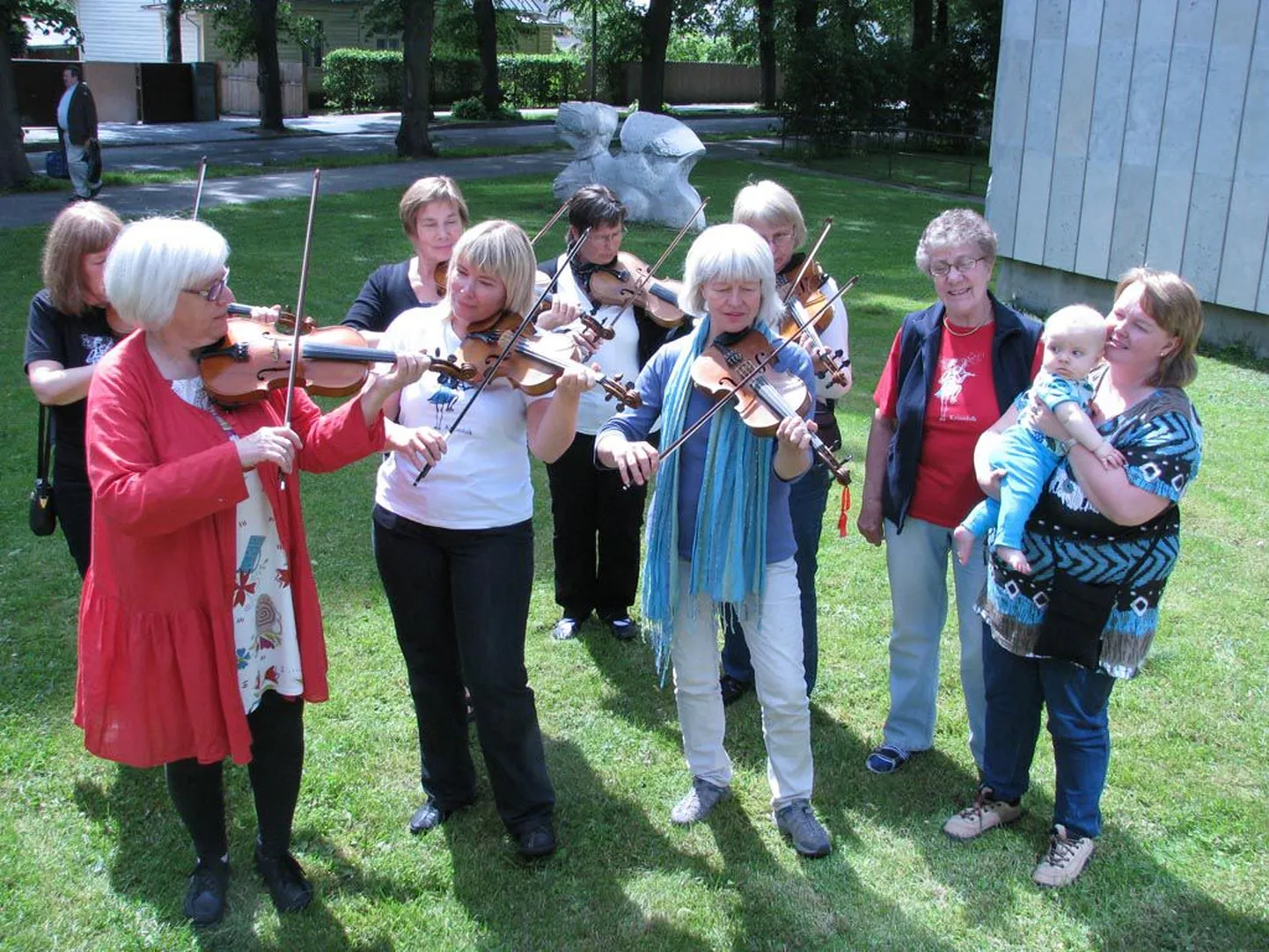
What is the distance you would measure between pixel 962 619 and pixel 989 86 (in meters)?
27.0

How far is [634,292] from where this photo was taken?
4.31 meters

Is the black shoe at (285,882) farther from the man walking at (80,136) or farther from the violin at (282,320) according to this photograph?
the man walking at (80,136)

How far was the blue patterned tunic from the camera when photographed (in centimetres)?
282

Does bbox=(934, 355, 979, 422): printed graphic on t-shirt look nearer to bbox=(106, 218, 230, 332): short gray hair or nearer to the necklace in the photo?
the necklace

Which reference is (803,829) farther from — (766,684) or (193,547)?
(193,547)

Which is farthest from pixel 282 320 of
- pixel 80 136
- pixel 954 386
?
pixel 80 136

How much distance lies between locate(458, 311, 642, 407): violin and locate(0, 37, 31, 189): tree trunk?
1380 centimetres

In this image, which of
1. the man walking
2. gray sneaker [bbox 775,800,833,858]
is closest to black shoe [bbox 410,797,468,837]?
gray sneaker [bbox 775,800,833,858]

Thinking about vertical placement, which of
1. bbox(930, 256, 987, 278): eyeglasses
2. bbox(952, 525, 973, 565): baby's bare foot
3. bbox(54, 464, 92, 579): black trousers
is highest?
bbox(930, 256, 987, 278): eyeglasses

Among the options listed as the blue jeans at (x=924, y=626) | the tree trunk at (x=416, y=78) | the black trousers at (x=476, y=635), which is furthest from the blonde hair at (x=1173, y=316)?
the tree trunk at (x=416, y=78)

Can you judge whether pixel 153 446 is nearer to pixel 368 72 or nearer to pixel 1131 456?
pixel 1131 456

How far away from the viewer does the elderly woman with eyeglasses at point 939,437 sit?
3305 millimetres

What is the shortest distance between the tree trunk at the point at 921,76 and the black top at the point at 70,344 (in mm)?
24045

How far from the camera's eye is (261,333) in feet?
9.73
